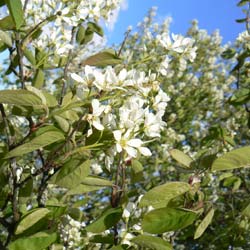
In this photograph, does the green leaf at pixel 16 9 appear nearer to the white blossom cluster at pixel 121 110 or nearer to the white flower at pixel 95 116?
the white blossom cluster at pixel 121 110

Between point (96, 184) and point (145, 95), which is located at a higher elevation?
point (145, 95)

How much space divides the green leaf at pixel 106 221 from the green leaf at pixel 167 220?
4.5 inches

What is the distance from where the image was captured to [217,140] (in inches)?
90.7

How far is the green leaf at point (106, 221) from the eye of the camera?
1155mm

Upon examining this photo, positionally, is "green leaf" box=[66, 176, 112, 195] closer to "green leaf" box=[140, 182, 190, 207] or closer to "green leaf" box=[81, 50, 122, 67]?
"green leaf" box=[140, 182, 190, 207]

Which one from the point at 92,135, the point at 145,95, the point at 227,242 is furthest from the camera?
the point at 227,242

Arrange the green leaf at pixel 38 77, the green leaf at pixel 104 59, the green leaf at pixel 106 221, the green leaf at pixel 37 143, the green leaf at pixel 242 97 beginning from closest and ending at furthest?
the green leaf at pixel 37 143 < the green leaf at pixel 106 221 < the green leaf at pixel 104 59 < the green leaf at pixel 38 77 < the green leaf at pixel 242 97

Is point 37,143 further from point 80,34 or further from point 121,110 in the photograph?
point 80,34

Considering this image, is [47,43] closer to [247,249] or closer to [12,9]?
[12,9]

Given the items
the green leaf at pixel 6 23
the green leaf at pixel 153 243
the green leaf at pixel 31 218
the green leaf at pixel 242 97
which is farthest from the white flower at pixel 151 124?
the green leaf at pixel 242 97

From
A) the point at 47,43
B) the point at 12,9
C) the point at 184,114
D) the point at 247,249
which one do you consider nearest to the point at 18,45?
the point at 47,43

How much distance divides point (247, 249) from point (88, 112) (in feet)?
9.31

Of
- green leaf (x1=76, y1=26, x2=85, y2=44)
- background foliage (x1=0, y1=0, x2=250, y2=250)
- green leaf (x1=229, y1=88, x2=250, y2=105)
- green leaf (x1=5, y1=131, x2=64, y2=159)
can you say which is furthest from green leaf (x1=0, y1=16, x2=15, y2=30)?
green leaf (x1=229, y1=88, x2=250, y2=105)

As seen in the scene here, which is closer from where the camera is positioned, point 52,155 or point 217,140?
point 52,155
